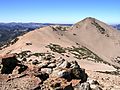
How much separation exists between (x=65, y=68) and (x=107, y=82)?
8729 millimetres

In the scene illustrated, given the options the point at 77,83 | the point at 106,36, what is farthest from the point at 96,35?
the point at 77,83

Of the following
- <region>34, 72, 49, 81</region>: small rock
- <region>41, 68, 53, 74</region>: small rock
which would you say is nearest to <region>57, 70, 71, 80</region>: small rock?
<region>34, 72, 49, 81</region>: small rock

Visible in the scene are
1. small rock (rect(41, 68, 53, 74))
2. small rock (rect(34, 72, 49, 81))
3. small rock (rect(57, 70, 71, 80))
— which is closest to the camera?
small rock (rect(34, 72, 49, 81))

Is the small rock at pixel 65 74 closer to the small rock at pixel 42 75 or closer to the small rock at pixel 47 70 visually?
the small rock at pixel 42 75

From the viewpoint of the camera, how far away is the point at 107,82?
128 feet

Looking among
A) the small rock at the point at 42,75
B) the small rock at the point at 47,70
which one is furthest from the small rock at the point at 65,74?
the small rock at the point at 47,70

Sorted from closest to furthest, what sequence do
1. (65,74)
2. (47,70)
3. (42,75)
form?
(42,75)
(65,74)
(47,70)

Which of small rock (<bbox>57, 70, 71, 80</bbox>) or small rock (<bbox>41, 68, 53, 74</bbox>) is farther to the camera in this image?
small rock (<bbox>41, 68, 53, 74</bbox>)

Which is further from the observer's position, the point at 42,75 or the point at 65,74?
the point at 65,74

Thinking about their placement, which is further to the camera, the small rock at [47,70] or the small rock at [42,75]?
the small rock at [47,70]

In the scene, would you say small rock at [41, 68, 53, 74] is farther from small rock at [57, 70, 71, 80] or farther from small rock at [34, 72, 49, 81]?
small rock at [57, 70, 71, 80]

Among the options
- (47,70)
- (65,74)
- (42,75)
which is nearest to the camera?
(42,75)

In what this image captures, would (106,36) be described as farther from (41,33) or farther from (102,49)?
(41,33)

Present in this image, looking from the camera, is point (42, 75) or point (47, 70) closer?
point (42, 75)
